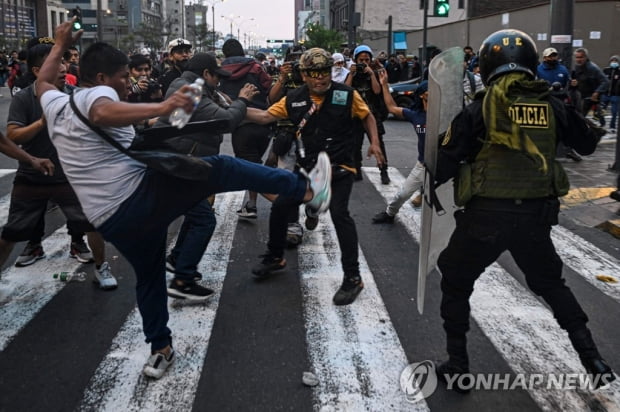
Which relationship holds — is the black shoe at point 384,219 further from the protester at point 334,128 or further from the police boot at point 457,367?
the police boot at point 457,367

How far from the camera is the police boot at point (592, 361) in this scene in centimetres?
315

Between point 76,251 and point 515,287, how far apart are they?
3.95 metres

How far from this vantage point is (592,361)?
10.4 ft

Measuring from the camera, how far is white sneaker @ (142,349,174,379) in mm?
3539

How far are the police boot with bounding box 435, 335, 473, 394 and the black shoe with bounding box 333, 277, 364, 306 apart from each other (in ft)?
4.30

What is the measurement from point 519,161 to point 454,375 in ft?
4.07

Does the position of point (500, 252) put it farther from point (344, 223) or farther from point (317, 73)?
point (317, 73)

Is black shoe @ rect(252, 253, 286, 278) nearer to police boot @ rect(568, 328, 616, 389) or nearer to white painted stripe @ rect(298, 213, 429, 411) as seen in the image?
white painted stripe @ rect(298, 213, 429, 411)

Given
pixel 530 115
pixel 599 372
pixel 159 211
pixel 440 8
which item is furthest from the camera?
pixel 440 8

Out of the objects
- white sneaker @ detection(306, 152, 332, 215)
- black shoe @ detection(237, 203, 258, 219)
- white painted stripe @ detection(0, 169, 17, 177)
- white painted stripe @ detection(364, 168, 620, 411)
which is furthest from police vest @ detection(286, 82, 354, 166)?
white painted stripe @ detection(0, 169, 17, 177)

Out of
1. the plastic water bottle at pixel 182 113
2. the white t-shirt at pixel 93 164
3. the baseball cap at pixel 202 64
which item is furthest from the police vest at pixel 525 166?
the baseball cap at pixel 202 64

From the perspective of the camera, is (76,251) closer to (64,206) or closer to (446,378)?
(64,206)
